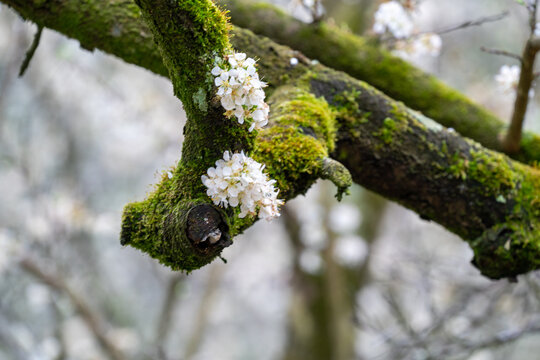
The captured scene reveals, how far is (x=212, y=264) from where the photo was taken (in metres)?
7.58

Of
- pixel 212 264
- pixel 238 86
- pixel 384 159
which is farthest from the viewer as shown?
pixel 212 264

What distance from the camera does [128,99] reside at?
8594 millimetres

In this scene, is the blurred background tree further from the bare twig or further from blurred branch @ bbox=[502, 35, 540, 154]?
blurred branch @ bbox=[502, 35, 540, 154]

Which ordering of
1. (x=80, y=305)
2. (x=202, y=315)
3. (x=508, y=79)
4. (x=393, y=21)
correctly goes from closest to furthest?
(x=508, y=79) → (x=393, y=21) → (x=80, y=305) → (x=202, y=315)

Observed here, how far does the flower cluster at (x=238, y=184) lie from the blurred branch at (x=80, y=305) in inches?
153

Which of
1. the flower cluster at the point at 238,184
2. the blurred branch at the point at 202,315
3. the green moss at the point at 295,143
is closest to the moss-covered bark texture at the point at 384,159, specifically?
the green moss at the point at 295,143

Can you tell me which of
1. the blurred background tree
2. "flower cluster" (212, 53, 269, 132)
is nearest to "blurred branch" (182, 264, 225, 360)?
the blurred background tree

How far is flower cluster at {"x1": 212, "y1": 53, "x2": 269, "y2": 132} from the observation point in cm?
134

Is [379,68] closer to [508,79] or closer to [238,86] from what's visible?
[508,79]

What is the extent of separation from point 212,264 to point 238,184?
6.35 meters

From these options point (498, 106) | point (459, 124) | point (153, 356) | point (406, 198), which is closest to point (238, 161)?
point (406, 198)

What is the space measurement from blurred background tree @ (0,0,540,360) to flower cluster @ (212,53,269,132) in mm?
1660

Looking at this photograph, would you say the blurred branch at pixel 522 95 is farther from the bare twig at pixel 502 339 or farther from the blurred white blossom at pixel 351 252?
the blurred white blossom at pixel 351 252

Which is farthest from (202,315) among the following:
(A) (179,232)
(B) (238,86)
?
(B) (238,86)
